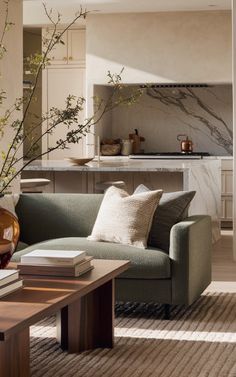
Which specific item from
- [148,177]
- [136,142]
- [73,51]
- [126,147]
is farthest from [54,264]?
[73,51]

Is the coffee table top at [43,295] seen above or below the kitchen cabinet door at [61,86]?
below

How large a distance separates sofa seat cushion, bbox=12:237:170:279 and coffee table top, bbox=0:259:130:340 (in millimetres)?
522

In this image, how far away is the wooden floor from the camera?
638 centimetres

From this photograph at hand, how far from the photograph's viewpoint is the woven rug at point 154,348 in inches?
162

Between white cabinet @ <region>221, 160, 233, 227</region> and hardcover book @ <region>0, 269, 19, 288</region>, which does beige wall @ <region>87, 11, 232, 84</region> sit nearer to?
white cabinet @ <region>221, 160, 233, 227</region>

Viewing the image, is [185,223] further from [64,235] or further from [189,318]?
[64,235]

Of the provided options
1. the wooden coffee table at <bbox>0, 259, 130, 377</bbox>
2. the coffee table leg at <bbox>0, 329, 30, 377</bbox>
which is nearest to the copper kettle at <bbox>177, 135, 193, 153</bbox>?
the wooden coffee table at <bbox>0, 259, 130, 377</bbox>

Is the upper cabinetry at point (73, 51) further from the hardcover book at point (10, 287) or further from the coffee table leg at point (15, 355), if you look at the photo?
the coffee table leg at point (15, 355)

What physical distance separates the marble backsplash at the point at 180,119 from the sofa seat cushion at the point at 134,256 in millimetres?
5858

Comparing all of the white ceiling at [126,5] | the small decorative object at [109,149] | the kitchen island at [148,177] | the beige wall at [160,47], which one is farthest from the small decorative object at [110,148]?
the kitchen island at [148,177]

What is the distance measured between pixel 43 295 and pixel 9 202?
2.21m

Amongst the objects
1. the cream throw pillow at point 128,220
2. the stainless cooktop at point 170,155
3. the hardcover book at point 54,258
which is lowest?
the hardcover book at point 54,258

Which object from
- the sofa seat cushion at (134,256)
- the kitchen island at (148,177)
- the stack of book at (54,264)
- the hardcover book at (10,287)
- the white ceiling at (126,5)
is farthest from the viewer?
the white ceiling at (126,5)

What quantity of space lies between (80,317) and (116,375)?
1.72ft
